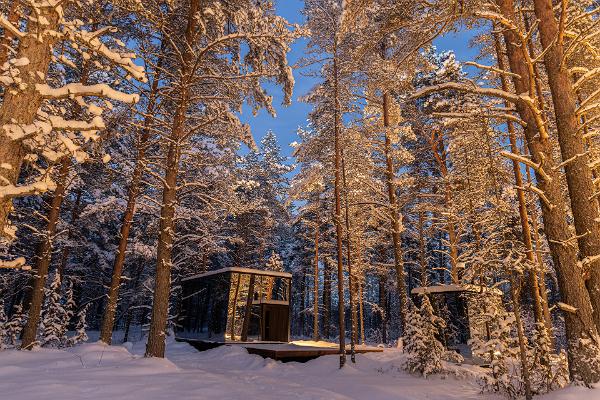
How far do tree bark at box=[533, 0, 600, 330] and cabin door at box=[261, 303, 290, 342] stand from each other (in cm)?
1306

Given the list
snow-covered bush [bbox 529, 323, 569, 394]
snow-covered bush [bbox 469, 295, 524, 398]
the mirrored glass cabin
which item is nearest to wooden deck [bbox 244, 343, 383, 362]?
the mirrored glass cabin

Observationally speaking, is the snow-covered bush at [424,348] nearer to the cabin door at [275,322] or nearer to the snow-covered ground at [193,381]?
the snow-covered ground at [193,381]

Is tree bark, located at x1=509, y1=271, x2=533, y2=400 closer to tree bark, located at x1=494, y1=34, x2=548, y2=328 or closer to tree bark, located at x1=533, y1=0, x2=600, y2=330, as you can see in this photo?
tree bark, located at x1=494, y1=34, x2=548, y2=328

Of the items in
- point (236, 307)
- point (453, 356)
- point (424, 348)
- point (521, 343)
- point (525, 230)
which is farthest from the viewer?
point (236, 307)

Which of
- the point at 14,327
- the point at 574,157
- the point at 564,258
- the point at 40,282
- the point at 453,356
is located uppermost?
the point at 574,157

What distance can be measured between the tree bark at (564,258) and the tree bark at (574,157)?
0.16m

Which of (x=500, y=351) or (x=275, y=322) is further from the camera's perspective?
(x=275, y=322)

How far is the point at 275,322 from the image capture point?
56.4ft

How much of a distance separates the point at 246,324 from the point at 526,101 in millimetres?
Answer: 13308

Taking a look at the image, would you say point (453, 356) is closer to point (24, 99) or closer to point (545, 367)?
point (545, 367)

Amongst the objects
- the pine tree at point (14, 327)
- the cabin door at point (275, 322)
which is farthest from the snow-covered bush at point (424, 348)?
the pine tree at point (14, 327)

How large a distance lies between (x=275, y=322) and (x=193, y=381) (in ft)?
36.0

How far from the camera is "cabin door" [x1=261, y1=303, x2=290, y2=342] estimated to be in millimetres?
16781

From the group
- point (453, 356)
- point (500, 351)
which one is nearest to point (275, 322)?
point (453, 356)
